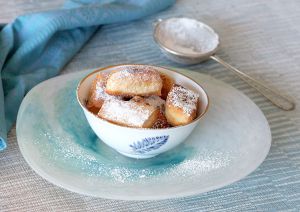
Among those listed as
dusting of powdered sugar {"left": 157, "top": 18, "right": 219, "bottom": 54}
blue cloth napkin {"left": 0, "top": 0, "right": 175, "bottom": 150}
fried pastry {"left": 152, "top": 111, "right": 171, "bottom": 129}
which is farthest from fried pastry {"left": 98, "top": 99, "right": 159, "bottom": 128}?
dusting of powdered sugar {"left": 157, "top": 18, "right": 219, "bottom": 54}

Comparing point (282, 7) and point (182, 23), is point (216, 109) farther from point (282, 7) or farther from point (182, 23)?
point (282, 7)

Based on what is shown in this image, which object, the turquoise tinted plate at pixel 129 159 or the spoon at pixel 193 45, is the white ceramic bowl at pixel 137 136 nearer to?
the turquoise tinted plate at pixel 129 159

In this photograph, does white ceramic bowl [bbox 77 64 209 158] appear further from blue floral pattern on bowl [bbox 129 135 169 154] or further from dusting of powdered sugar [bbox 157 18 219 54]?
dusting of powdered sugar [bbox 157 18 219 54]

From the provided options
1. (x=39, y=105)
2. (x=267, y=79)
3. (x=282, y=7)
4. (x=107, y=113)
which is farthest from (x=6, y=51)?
(x=282, y=7)

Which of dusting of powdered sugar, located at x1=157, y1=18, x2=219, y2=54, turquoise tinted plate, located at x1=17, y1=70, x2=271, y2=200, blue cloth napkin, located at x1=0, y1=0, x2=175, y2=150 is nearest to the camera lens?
turquoise tinted plate, located at x1=17, y1=70, x2=271, y2=200

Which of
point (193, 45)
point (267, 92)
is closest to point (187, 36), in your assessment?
point (193, 45)

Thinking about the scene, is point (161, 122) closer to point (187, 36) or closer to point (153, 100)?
point (153, 100)
